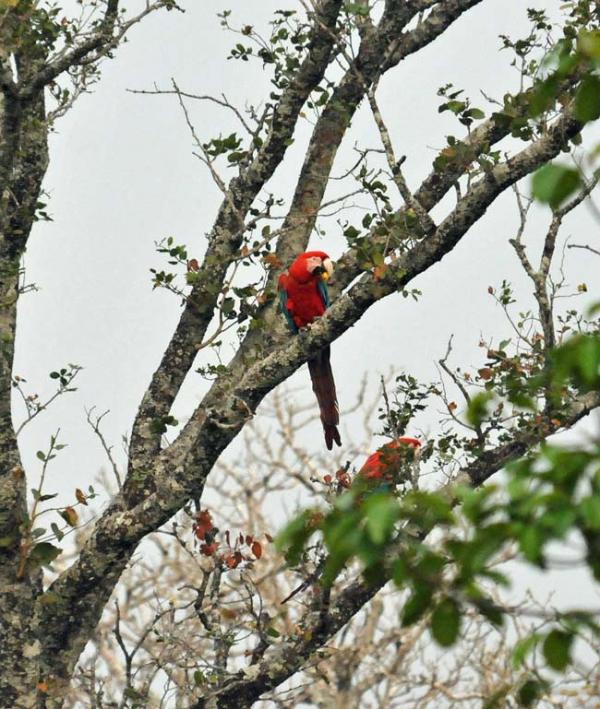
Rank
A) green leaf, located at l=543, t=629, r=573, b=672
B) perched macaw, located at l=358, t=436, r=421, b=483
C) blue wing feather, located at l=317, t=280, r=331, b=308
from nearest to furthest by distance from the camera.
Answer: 1. green leaf, located at l=543, t=629, r=573, b=672
2. perched macaw, located at l=358, t=436, r=421, b=483
3. blue wing feather, located at l=317, t=280, r=331, b=308

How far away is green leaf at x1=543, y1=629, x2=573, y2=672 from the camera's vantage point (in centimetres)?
195

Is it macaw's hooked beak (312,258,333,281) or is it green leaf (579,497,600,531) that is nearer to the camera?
green leaf (579,497,600,531)

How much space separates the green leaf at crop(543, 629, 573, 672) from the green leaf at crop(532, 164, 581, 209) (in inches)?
26.9

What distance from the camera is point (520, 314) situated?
18.8ft

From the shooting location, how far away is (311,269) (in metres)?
7.03

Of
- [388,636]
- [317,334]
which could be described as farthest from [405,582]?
[388,636]

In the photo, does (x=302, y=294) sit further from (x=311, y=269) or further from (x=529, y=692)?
(x=529, y=692)

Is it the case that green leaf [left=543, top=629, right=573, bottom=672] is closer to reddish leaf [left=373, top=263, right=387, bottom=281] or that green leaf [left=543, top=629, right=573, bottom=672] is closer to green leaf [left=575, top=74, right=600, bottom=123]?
green leaf [left=575, top=74, right=600, bottom=123]

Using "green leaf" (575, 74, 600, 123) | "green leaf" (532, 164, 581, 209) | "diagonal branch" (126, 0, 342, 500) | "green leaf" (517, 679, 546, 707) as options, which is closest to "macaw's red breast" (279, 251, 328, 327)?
"diagonal branch" (126, 0, 342, 500)

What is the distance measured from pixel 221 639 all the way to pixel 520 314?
202cm

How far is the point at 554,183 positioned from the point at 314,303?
519 cm

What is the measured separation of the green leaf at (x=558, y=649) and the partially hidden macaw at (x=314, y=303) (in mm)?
4943

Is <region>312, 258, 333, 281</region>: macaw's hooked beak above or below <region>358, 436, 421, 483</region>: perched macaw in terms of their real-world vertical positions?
above

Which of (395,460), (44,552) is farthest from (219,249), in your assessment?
(44,552)
